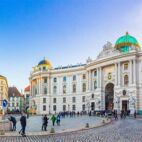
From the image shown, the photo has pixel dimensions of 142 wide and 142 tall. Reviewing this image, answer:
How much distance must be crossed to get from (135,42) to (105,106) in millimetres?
22163

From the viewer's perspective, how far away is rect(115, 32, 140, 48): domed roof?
3361 inches

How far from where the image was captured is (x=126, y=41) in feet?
281

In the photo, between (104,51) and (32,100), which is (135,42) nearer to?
(104,51)

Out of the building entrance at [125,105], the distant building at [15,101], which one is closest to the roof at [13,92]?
the distant building at [15,101]

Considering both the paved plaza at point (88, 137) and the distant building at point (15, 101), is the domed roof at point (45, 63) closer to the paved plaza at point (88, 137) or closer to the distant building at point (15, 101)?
the distant building at point (15, 101)

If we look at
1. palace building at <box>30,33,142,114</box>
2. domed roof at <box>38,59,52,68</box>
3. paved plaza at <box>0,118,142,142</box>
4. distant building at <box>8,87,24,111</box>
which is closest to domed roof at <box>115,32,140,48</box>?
palace building at <box>30,33,142,114</box>

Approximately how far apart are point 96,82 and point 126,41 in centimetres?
1552

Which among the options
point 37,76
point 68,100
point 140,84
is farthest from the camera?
point 37,76

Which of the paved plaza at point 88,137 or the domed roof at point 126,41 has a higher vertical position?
the domed roof at point 126,41

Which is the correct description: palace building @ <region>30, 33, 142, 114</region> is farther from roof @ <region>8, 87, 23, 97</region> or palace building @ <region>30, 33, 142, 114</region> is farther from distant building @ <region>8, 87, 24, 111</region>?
roof @ <region>8, 87, 23, 97</region>

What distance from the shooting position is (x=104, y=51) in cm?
8462

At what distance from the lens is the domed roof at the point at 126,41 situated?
85375 mm

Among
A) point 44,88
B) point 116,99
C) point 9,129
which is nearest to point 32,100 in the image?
point 44,88

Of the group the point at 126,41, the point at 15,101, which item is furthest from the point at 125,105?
the point at 15,101
